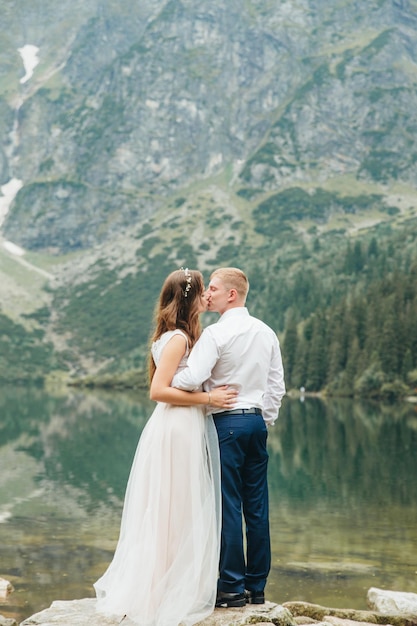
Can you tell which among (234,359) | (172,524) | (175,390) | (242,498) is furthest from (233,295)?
(172,524)

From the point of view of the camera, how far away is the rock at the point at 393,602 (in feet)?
48.9

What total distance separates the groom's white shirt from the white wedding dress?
0.40 meters

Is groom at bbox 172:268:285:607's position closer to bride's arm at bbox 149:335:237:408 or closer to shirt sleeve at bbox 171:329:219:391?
shirt sleeve at bbox 171:329:219:391

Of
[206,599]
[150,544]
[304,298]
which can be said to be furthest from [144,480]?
[304,298]

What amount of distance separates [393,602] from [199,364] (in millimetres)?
7914

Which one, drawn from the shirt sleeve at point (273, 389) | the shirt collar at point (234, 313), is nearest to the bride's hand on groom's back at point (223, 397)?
the shirt sleeve at point (273, 389)

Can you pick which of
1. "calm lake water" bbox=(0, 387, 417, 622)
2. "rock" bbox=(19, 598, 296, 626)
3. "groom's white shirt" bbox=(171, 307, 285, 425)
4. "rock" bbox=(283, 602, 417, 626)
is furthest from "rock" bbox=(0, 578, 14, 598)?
"groom's white shirt" bbox=(171, 307, 285, 425)

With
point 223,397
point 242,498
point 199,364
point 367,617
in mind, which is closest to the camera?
point 199,364

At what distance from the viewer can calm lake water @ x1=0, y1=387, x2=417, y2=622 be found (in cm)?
1945

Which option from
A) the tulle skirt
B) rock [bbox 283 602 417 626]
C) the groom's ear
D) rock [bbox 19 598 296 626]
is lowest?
rock [bbox 283 602 417 626]

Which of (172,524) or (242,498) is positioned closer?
(172,524)

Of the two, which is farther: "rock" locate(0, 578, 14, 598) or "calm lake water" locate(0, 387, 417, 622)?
"calm lake water" locate(0, 387, 417, 622)

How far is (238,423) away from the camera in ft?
33.0

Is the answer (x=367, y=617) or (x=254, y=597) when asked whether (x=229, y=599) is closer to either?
(x=254, y=597)
